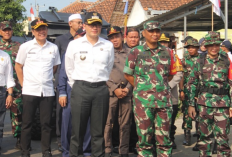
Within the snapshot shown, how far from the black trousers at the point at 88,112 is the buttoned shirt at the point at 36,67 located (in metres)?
1.03

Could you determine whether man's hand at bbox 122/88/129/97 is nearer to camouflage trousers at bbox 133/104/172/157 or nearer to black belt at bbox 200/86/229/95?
camouflage trousers at bbox 133/104/172/157

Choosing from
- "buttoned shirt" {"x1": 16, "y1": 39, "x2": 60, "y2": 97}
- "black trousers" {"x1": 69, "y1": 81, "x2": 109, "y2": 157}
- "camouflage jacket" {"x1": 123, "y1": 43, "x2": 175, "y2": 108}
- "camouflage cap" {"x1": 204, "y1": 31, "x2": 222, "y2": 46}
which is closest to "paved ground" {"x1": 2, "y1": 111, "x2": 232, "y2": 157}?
"buttoned shirt" {"x1": 16, "y1": 39, "x2": 60, "y2": 97}

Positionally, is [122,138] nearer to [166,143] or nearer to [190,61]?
[166,143]

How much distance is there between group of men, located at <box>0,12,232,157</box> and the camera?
494cm

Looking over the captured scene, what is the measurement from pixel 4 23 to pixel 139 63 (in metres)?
3.05

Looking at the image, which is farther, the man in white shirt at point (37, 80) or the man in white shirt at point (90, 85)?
the man in white shirt at point (37, 80)

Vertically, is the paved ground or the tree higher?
the tree

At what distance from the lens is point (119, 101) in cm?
627

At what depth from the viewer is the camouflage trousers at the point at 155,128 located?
4953 mm

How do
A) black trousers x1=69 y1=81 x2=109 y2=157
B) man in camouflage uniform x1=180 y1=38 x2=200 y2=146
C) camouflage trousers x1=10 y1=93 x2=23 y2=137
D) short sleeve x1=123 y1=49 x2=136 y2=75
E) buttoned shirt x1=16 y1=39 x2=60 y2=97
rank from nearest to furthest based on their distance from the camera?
black trousers x1=69 y1=81 x2=109 y2=157 < short sleeve x1=123 y1=49 x2=136 y2=75 < buttoned shirt x1=16 y1=39 x2=60 y2=97 < camouflage trousers x1=10 y1=93 x2=23 y2=137 < man in camouflage uniform x1=180 y1=38 x2=200 y2=146

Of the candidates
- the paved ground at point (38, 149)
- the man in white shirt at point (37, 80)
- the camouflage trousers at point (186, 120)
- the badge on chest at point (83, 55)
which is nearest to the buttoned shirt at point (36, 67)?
the man in white shirt at point (37, 80)

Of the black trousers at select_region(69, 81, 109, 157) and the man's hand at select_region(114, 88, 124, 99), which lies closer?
the black trousers at select_region(69, 81, 109, 157)

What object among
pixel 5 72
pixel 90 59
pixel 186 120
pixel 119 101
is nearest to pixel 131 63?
pixel 90 59

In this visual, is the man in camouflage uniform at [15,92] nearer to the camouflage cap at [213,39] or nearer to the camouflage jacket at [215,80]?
the camouflage jacket at [215,80]
